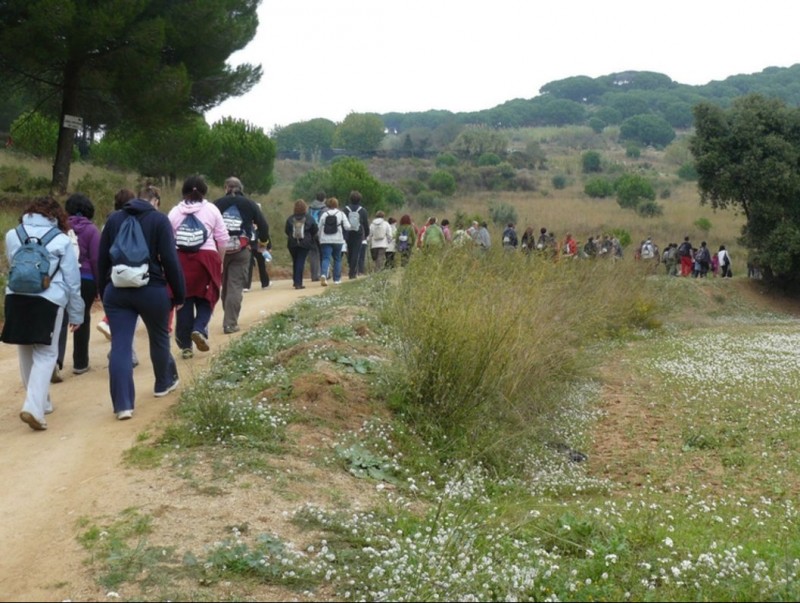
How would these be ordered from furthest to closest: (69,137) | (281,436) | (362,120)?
(362,120) < (69,137) < (281,436)

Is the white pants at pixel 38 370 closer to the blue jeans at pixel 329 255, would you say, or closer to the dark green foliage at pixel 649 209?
the blue jeans at pixel 329 255

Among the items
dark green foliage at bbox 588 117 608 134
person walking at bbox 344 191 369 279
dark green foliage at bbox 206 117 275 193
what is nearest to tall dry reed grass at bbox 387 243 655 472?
person walking at bbox 344 191 369 279

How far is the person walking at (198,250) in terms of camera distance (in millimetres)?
9438

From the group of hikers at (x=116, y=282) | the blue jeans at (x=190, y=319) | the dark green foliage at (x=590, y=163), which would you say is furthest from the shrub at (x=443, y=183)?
the blue jeans at (x=190, y=319)

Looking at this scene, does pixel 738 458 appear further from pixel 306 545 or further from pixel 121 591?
pixel 121 591

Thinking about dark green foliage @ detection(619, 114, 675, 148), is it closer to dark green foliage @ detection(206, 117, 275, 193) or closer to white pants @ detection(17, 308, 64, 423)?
dark green foliage @ detection(206, 117, 275, 193)

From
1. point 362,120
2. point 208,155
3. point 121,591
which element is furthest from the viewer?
point 362,120

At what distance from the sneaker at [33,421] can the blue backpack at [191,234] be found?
250cm

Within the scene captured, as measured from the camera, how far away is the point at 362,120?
138875 mm

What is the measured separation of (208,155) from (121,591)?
115ft

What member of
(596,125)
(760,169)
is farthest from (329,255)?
(596,125)

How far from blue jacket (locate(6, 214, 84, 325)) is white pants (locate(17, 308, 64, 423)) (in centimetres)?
15

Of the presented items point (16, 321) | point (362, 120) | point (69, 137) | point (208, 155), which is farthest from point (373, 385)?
point (362, 120)

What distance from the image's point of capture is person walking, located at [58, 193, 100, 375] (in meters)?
9.44
